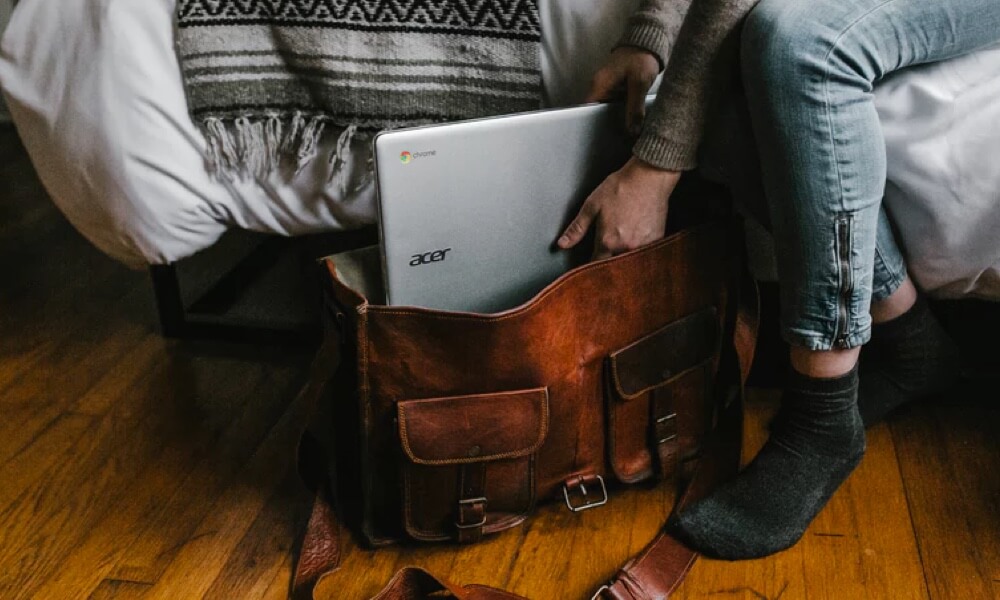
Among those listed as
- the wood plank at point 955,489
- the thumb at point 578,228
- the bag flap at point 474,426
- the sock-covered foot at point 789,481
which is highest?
the thumb at point 578,228

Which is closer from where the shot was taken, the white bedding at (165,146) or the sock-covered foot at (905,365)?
the white bedding at (165,146)

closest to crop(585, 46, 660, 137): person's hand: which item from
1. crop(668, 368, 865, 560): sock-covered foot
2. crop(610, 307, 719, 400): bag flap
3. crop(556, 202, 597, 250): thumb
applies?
crop(556, 202, 597, 250): thumb

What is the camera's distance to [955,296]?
3.31ft

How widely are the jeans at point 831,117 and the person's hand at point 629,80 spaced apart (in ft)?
0.38

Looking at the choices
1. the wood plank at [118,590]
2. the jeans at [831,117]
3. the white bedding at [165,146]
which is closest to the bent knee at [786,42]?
the jeans at [831,117]

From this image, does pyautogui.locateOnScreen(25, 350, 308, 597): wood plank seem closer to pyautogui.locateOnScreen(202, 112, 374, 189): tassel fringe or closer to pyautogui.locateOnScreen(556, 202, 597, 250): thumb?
pyautogui.locateOnScreen(202, 112, 374, 189): tassel fringe

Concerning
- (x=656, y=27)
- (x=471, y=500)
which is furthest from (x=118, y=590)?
(x=656, y=27)

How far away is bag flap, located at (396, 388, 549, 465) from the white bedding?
1.06 ft

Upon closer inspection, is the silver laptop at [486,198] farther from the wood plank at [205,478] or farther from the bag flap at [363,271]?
the wood plank at [205,478]

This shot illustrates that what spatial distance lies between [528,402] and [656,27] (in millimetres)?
428

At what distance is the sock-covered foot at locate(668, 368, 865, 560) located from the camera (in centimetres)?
94

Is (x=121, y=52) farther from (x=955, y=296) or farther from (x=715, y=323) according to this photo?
(x=955, y=296)

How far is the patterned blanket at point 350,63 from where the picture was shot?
1032 millimetres

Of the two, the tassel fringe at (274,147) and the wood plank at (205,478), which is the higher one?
the tassel fringe at (274,147)
